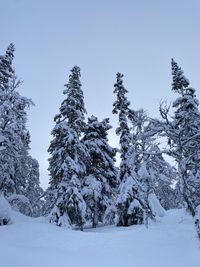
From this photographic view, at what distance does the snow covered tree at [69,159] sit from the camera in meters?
22.9

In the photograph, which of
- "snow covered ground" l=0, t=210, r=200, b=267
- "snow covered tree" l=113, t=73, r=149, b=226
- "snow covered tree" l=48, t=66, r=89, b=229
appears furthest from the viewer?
"snow covered tree" l=113, t=73, r=149, b=226

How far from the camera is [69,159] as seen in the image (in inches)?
957

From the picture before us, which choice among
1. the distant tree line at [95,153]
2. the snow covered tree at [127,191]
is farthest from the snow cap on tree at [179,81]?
the snow covered tree at [127,191]

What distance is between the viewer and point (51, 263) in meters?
11.0

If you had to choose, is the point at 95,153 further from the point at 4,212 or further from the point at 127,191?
the point at 4,212

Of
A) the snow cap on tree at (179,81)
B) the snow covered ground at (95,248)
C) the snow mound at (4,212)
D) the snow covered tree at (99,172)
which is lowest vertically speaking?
the snow covered ground at (95,248)

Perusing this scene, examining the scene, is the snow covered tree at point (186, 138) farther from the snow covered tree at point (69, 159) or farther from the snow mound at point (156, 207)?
the snow mound at point (156, 207)

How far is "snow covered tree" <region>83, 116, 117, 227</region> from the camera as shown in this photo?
1083 inches

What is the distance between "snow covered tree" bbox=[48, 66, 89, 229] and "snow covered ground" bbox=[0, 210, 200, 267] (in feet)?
14.9

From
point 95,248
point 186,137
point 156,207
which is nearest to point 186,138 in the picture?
point 186,137

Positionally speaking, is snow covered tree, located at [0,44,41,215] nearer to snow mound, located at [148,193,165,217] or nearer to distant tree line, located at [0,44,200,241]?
distant tree line, located at [0,44,200,241]

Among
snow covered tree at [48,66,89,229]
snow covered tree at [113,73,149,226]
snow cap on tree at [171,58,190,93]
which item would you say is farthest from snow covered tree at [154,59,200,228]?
snow covered tree at [48,66,89,229]

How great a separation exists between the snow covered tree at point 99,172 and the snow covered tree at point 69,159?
1.59 m

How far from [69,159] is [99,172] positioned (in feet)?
18.5
